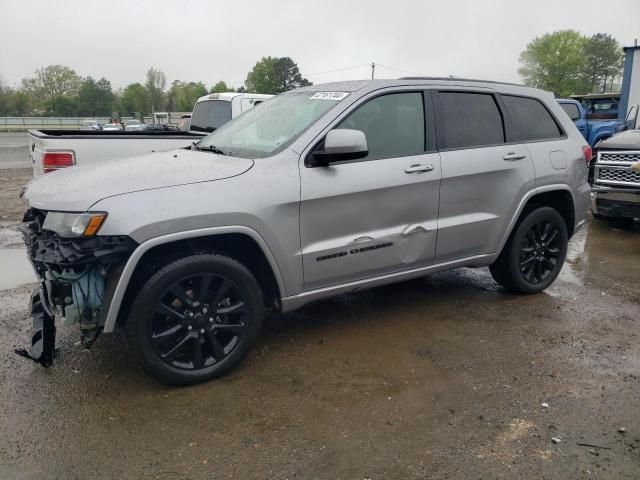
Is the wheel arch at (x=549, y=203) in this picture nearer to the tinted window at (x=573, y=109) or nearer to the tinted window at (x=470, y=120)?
the tinted window at (x=470, y=120)

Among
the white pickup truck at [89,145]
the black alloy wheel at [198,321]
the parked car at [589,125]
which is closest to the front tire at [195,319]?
the black alloy wheel at [198,321]

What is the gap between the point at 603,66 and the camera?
261 feet

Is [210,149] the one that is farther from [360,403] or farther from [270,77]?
[270,77]

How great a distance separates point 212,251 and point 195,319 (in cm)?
43

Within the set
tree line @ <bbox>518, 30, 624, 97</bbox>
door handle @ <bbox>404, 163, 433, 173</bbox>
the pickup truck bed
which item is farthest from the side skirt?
tree line @ <bbox>518, 30, 624, 97</bbox>

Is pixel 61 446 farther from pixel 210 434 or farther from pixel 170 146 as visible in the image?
pixel 170 146

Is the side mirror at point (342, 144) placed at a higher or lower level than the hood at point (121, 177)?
higher

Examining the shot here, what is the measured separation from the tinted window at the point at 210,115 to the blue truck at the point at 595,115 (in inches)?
328

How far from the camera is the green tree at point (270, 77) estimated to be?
8250cm

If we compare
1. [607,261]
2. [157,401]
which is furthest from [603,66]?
[157,401]

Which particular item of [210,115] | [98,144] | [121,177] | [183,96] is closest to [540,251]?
[121,177]

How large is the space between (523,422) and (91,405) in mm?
2499

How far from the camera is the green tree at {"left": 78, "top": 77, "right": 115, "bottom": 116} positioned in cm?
8869

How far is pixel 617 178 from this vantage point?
27.0 ft
